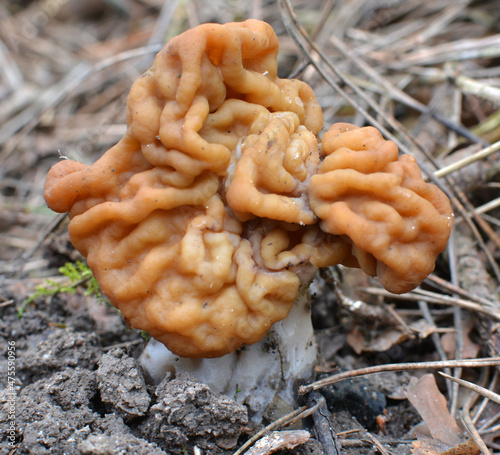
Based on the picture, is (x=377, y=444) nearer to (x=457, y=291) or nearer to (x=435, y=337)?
(x=435, y=337)

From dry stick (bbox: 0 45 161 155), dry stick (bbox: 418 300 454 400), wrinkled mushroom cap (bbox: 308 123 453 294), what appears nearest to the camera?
wrinkled mushroom cap (bbox: 308 123 453 294)

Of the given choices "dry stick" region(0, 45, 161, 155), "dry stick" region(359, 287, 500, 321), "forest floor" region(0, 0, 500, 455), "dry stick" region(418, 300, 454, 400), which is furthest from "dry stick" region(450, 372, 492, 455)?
"dry stick" region(0, 45, 161, 155)

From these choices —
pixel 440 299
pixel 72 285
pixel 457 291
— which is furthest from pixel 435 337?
pixel 72 285

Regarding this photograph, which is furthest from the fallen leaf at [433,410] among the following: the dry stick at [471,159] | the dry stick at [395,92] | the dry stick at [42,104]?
the dry stick at [42,104]

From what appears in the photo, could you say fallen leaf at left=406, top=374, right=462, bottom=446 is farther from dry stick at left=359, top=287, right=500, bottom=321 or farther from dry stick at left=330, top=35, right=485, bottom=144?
dry stick at left=330, top=35, right=485, bottom=144

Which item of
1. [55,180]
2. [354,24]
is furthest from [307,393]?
[354,24]

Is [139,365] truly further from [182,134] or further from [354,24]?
[354,24]
